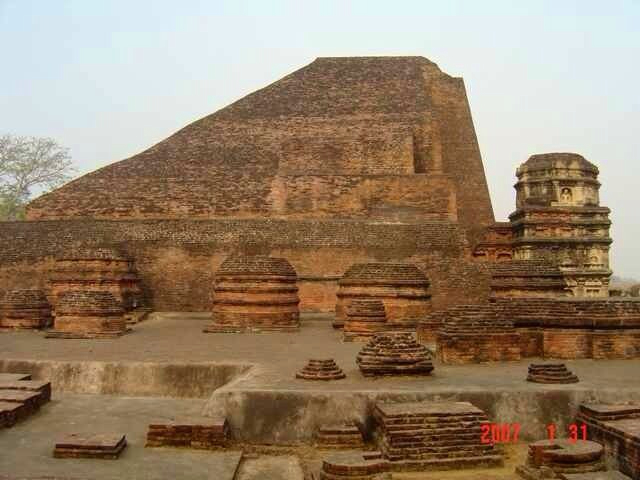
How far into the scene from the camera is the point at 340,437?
5988 millimetres

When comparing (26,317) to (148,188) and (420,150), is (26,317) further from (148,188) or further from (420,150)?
(420,150)

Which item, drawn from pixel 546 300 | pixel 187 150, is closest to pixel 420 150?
pixel 187 150

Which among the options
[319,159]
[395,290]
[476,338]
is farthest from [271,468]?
[319,159]

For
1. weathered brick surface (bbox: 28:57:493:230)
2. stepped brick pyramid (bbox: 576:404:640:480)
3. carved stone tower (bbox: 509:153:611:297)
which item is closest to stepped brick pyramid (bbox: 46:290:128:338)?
weathered brick surface (bbox: 28:57:493:230)

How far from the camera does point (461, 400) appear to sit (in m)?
6.24

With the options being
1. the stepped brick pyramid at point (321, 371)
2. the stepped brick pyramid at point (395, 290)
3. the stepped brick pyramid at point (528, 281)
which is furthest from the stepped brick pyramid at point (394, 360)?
the stepped brick pyramid at point (395, 290)

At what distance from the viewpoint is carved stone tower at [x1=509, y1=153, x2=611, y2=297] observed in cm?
1493

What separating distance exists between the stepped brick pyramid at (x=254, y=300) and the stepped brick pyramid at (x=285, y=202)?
2.57 m

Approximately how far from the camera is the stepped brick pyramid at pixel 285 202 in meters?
15.3

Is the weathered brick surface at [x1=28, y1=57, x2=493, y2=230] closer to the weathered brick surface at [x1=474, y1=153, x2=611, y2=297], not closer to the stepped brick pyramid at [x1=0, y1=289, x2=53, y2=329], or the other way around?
the weathered brick surface at [x1=474, y1=153, x2=611, y2=297]

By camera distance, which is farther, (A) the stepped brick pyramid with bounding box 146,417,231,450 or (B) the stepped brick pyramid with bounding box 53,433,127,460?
(A) the stepped brick pyramid with bounding box 146,417,231,450

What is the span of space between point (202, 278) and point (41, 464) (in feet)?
34.2

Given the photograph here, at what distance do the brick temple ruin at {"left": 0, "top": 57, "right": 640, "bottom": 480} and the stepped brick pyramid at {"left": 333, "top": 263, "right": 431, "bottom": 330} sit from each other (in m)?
0.04

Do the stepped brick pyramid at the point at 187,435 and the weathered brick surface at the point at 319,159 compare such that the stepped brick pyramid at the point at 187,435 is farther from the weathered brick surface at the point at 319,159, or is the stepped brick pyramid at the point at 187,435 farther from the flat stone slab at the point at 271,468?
the weathered brick surface at the point at 319,159
